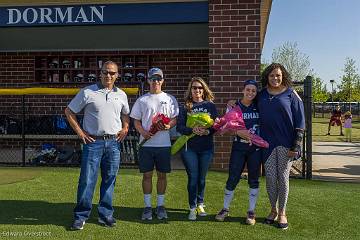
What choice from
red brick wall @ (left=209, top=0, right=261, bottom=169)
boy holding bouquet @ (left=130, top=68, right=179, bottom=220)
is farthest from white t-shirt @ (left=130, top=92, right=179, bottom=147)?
red brick wall @ (left=209, top=0, right=261, bottom=169)

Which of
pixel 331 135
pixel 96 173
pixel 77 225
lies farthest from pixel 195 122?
pixel 331 135

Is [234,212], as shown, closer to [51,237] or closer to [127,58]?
[51,237]

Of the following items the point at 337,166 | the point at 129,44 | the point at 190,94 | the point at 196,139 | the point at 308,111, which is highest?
the point at 129,44

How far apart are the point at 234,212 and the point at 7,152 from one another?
7327 millimetres

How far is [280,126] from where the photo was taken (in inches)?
182

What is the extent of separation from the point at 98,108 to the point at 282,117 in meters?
1.98

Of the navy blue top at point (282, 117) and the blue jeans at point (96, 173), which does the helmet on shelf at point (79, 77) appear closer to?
the blue jeans at point (96, 173)

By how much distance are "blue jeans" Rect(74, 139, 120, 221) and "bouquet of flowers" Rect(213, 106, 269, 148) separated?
48.0 inches

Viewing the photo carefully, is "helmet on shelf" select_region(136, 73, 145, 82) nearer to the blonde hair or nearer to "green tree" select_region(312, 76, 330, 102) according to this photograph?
the blonde hair

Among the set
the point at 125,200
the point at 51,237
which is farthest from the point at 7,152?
the point at 51,237

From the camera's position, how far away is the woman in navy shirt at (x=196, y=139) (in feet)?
16.1

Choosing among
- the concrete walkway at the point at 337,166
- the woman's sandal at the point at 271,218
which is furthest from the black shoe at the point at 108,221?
the concrete walkway at the point at 337,166

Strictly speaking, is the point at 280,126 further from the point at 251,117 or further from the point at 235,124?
the point at 235,124

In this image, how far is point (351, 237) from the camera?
455cm
